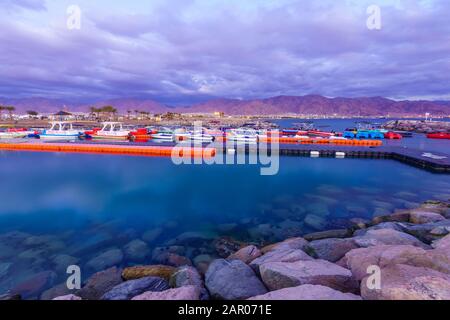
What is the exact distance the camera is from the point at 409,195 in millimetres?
20016

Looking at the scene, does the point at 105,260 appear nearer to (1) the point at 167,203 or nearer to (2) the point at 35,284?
(2) the point at 35,284

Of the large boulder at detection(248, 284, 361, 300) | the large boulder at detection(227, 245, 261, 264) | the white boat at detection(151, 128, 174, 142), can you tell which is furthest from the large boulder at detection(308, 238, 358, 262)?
the white boat at detection(151, 128, 174, 142)

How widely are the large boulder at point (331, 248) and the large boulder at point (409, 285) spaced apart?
9.07 ft

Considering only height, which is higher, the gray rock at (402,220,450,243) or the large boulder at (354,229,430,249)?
the large boulder at (354,229,430,249)

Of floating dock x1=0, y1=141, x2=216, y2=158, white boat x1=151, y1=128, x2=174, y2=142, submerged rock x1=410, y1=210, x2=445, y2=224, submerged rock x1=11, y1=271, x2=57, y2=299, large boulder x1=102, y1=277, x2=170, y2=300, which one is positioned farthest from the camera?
white boat x1=151, y1=128, x2=174, y2=142

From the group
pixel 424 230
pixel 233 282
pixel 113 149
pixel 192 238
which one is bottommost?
pixel 192 238

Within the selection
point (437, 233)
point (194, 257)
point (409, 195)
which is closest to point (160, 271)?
point (194, 257)

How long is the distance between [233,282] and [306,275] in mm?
1979

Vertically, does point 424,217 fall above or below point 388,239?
below

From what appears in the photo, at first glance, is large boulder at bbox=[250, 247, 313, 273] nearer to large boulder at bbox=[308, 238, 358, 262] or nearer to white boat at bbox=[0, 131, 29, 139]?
large boulder at bbox=[308, 238, 358, 262]

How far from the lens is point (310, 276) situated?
6230 millimetres

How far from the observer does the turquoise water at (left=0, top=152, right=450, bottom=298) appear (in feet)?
38.8

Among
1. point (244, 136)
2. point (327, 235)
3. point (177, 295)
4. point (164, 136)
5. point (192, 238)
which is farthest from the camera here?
point (164, 136)

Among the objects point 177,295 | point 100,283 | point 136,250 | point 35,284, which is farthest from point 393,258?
point 35,284
